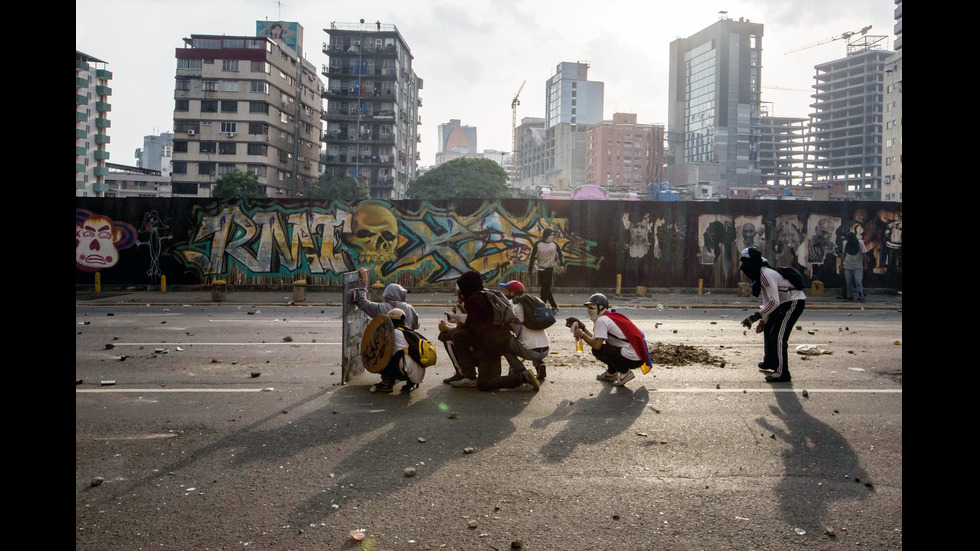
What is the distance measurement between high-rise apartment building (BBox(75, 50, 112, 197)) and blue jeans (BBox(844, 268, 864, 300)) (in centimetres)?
10403

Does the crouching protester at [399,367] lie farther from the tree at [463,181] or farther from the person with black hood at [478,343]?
the tree at [463,181]

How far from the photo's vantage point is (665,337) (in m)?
11.7

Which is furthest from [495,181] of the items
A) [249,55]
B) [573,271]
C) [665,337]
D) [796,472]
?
[796,472]

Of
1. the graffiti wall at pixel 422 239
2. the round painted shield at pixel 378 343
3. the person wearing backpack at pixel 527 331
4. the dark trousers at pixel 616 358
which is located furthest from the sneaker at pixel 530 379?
the graffiti wall at pixel 422 239

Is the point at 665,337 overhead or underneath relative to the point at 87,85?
underneath

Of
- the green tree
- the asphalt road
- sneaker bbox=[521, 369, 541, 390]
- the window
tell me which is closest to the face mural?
the asphalt road

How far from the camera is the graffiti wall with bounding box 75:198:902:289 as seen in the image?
20.0 m

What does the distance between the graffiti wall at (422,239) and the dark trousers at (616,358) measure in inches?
472

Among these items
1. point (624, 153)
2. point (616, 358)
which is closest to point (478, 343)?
point (616, 358)

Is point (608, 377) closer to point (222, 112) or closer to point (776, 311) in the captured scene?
point (776, 311)

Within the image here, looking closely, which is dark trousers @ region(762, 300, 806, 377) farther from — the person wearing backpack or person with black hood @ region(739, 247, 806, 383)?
the person wearing backpack

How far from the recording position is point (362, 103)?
333 ft
